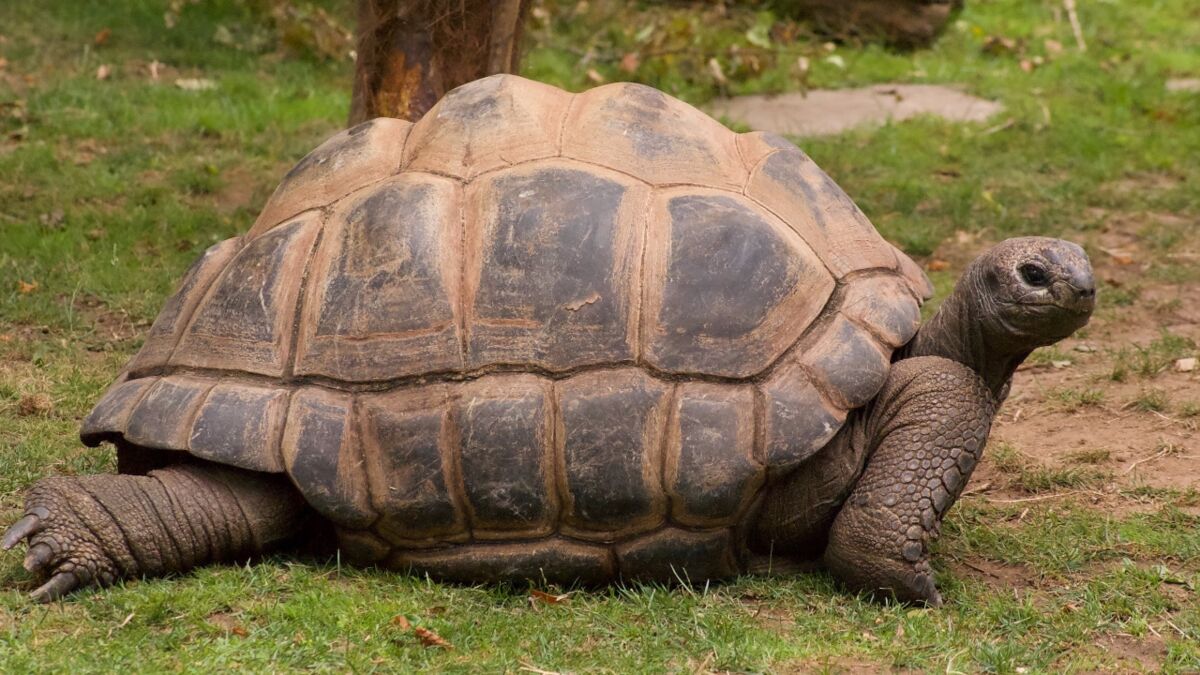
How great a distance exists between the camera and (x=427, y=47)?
6.58m

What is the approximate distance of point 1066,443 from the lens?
5.57 meters

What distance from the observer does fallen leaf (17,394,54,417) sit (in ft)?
17.9

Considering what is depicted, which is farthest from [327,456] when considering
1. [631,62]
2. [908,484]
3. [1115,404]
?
[631,62]

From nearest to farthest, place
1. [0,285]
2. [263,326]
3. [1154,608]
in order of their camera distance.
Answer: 1. [1154,608]
2. [263,326]
3. [0,285]

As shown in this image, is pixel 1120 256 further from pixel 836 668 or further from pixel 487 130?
pixel 836 668

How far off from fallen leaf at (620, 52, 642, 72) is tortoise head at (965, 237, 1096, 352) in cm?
593

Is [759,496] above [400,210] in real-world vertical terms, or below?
below

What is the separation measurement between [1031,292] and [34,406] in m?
3.66

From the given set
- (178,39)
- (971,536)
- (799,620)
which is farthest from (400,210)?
(178,39)

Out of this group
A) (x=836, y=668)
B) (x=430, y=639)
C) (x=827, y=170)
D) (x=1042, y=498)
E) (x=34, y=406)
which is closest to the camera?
(x=836, y=668)

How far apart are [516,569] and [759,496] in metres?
0.75

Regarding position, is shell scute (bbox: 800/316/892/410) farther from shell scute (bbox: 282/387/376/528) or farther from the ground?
shell scute (bbox: 282/387/376/528)

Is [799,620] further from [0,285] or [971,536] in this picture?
[0,285]

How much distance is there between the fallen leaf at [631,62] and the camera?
10.1 m
